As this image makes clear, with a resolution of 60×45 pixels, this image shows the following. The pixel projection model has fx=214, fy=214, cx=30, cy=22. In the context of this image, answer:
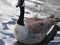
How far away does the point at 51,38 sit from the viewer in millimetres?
1391

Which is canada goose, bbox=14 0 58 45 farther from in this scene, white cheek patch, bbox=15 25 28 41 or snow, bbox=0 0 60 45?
snow, bbox=0 0 60 45

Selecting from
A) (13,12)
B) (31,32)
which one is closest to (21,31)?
(31,32)

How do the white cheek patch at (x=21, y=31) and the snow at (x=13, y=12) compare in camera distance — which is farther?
the snow at (x=13, y=12)

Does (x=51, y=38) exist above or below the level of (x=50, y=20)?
below

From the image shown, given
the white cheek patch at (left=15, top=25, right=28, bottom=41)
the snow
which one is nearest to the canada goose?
the white cheek patch at (left=15, top=25, right=28, bottom=41)

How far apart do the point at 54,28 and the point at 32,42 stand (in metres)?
0.26

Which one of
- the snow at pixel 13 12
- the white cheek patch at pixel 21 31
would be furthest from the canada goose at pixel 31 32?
the snow at pixel 13 12

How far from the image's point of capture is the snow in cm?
144

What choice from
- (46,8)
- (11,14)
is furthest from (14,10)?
(46,8)

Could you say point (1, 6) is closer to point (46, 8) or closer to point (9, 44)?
point (46, 8)

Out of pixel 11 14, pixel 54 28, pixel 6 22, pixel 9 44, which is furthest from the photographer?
pixel 11 14

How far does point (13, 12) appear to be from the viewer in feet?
6.16

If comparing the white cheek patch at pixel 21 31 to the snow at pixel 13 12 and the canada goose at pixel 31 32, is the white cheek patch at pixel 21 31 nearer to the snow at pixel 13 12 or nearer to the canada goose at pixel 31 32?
the canada goose at pixel 31 32

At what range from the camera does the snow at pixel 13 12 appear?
1438 millimetres
